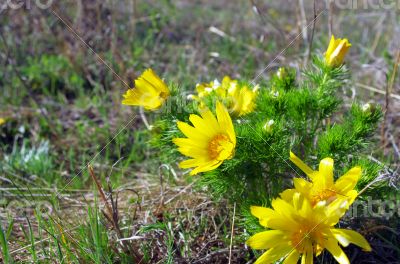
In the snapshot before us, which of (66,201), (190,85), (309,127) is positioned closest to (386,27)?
(190,85)

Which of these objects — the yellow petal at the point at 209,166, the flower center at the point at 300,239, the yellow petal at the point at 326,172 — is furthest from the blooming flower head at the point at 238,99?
the flower center at the point at 300,239

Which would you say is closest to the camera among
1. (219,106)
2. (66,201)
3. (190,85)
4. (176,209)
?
(219,106)

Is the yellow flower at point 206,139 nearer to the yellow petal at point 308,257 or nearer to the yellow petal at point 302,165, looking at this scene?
the yellow petal at point 302,165

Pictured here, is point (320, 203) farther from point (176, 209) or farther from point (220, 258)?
point (176, 209)

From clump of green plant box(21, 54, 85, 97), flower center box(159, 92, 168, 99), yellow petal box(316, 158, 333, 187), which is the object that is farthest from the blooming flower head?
clump of green plant box(21, 54, 85, 97)

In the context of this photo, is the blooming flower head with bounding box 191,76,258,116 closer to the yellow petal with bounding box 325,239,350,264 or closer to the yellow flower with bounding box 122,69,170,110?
the yellow flower with bounding box 122,69,170,110

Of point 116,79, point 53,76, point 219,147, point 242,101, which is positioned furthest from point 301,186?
point 53,76

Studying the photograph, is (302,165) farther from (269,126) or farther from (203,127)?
(203,127)

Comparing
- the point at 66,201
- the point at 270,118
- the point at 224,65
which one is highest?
the point at 270,118
